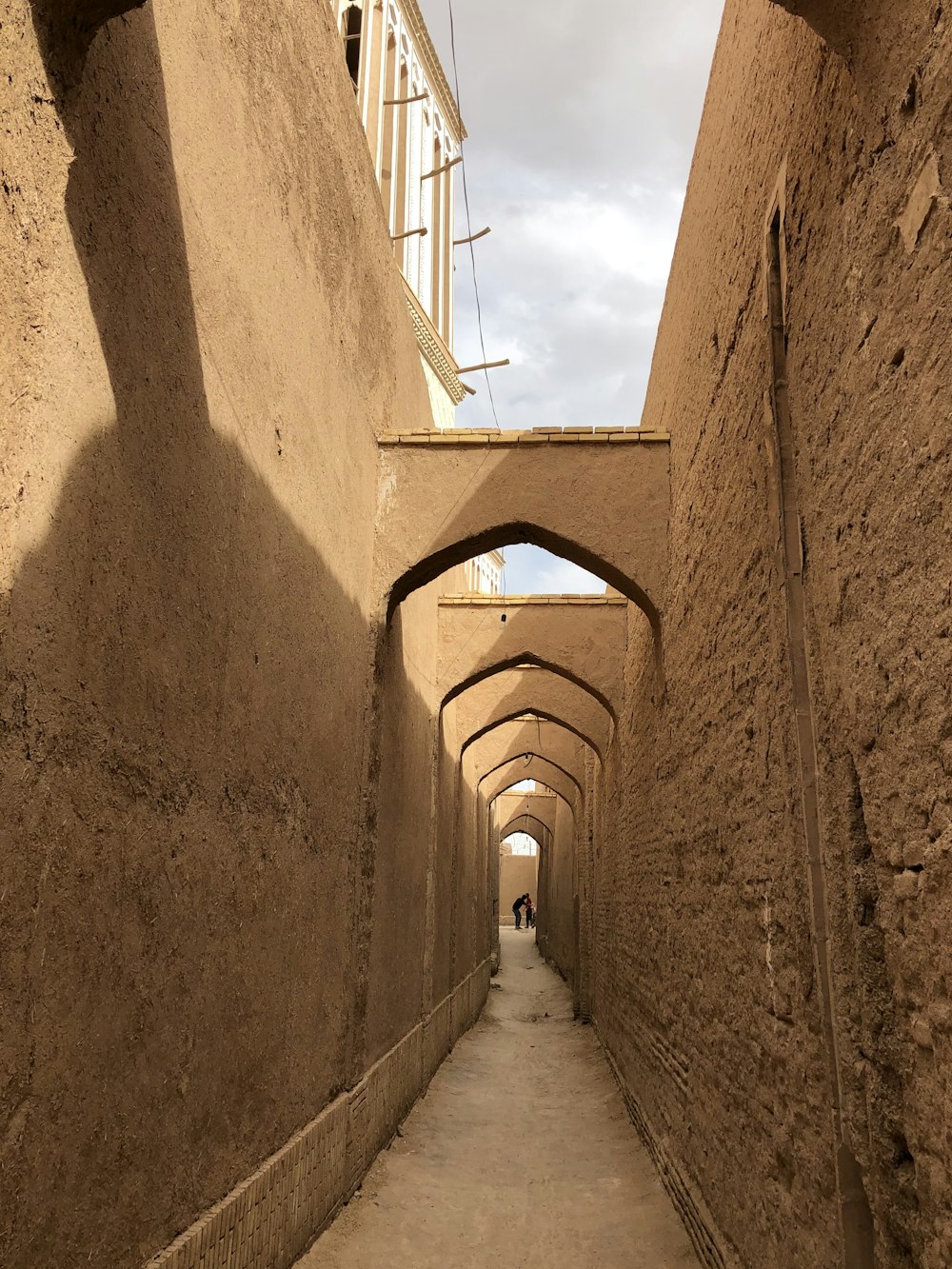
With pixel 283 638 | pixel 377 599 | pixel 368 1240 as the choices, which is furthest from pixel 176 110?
pixel 368 1240

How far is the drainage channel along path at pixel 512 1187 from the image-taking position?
15.1 ft

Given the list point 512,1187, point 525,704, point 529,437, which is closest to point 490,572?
point 525,704

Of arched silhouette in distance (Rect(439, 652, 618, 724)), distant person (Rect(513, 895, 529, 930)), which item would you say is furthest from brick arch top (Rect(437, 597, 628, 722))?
distant person (Rect(513, 895, 529, 930))

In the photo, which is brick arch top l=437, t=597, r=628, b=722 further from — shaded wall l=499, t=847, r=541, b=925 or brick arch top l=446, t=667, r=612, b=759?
shaded wall l=499, t=847, r=541, b=925

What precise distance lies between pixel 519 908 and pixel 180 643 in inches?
1588

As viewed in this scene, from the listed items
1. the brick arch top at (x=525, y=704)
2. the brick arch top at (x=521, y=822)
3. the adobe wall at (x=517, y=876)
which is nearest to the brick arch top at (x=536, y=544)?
the brick arch top at (x=525, y=704)

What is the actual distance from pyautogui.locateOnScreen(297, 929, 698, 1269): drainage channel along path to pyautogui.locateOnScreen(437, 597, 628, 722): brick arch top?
3918mm

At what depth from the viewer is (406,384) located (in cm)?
764

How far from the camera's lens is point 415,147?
813 inches

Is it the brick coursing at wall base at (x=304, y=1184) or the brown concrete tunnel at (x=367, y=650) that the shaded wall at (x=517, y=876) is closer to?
the brick coursing at wall base at (x=304, y=1184)

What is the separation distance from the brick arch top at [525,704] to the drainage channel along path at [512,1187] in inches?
160

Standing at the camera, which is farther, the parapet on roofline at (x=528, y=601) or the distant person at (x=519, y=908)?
the distant person at (x=519, y=908)

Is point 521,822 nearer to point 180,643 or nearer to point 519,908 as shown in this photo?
point 519,908

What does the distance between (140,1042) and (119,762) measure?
0.89 m
